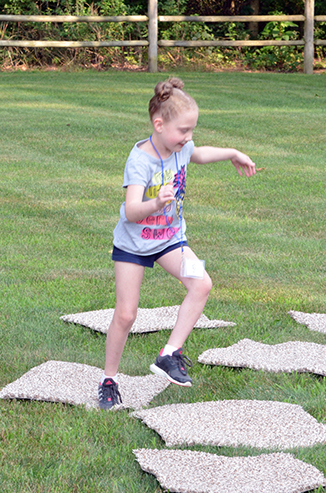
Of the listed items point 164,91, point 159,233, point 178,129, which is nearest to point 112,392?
point 159,233

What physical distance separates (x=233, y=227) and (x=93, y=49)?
13767 millimetres

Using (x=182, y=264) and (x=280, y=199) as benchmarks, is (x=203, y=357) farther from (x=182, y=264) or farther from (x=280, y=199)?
(x=280, y=199)

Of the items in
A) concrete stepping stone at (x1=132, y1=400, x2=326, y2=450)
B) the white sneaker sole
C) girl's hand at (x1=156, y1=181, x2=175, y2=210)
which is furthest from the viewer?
the white sneaker sole

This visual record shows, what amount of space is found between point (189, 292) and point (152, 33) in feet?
49.2

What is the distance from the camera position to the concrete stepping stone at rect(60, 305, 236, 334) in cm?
400

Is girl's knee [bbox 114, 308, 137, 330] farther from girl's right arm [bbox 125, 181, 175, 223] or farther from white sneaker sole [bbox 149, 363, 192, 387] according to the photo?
girl's right arm [bbox 125, 181, 175, 223]

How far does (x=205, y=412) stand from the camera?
3.01 metres

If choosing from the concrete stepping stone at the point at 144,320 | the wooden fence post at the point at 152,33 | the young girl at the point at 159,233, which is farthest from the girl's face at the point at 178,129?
the wooden fence post at the point at 152,33

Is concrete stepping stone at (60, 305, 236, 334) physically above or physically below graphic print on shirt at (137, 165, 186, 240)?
below

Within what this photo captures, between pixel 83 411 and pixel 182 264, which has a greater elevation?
pixel 182 264

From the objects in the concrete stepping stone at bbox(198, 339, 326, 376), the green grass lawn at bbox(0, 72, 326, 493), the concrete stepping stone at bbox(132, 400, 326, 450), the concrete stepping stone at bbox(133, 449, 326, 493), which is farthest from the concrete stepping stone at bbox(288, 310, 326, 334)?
the concrete stepping stone at bbox(133, 449, 326, 493)

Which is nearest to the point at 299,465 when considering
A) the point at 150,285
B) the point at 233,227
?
the point at 150,285

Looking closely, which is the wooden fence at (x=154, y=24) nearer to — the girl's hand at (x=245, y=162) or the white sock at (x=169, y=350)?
the girl's hand at (x=245, y=162)

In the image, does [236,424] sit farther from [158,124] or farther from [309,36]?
[309,36]
